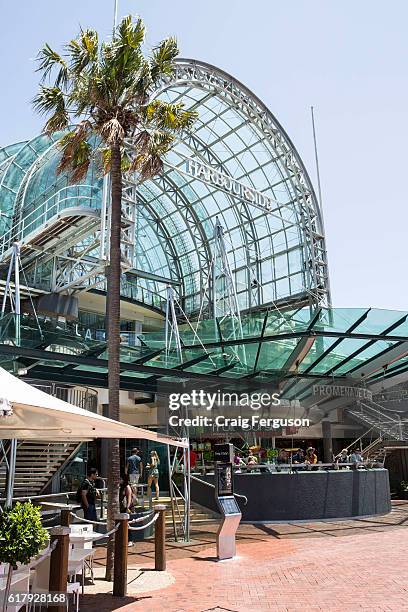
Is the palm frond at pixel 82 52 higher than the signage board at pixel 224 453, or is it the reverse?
the palm frond at pixel 82 52

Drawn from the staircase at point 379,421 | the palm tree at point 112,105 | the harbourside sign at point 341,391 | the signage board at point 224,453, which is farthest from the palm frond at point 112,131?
the staircase at point 379,421

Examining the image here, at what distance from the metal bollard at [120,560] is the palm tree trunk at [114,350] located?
3.71 ft

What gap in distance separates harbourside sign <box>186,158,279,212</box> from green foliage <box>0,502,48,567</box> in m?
27.4

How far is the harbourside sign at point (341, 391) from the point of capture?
83.7 ft

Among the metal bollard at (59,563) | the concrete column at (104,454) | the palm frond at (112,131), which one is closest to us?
the metal bollard at (59,563)

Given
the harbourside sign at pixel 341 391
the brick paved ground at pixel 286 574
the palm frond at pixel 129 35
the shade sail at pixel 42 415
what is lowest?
the brick paved ground at pixel 286 574

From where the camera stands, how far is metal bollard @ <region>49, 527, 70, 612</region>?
292 inches

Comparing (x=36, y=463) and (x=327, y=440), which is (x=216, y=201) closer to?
(x=327, y=440)

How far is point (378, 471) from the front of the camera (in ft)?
70.7

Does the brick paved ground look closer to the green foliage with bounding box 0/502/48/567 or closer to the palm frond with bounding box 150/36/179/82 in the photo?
the green foliage with bounding box 0/502/48/567

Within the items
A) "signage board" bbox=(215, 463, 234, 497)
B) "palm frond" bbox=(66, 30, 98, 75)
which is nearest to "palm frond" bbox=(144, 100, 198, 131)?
"palm frond" bbox=(66, 30, 98, 75)

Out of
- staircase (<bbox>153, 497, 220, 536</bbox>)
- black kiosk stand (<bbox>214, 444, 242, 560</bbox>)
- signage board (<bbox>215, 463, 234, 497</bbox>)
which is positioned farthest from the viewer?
staircase (<bbox>153, 497, 220, 536</bbox>)
